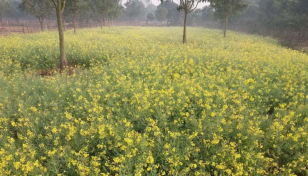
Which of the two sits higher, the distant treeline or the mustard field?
the distant treeline

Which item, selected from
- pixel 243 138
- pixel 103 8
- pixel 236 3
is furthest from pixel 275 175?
pixel 103 8

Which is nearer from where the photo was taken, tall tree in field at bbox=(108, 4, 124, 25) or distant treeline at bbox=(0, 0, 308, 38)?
distant treeline at bbox=(0, 0, 308, 38)

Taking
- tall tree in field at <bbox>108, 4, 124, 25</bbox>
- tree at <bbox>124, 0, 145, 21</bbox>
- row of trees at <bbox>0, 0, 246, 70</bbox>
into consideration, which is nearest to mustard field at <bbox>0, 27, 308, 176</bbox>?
row of trees at <bbox>0, 0, 246, 70</bbox>

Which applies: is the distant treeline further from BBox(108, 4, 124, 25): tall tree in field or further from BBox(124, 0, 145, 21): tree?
BBox(124, 0, 145, 21): tree

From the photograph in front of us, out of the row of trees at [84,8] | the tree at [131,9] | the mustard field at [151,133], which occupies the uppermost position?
the tree at [131,9]

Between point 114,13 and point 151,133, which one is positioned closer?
point 151,133

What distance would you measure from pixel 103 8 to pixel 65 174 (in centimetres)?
3378

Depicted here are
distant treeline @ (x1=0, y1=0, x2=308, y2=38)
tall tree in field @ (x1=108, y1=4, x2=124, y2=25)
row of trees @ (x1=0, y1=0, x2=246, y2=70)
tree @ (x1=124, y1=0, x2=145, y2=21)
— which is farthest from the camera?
tree @ (x1=124, y1=0, x2=145, y2=21)

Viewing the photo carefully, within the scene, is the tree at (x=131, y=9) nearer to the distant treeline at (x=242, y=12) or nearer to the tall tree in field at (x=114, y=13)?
the distant treeline at (x=242, y=12)

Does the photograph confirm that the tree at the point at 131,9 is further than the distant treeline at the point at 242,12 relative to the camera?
Yes

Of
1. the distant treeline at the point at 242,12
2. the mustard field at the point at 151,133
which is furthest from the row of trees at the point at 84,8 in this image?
the mustard field at the point at 151,133

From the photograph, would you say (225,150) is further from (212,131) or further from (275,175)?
(275,175)

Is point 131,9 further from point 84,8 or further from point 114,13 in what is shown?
point 84,8

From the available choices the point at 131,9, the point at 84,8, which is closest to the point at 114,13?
the point at 84,8
